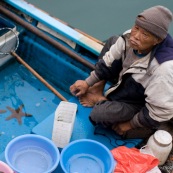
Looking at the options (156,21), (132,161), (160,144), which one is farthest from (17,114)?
(156,21)

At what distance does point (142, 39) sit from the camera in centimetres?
236

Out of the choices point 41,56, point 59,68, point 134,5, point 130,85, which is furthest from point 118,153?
point 134,5

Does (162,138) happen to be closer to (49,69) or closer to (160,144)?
(160,144)

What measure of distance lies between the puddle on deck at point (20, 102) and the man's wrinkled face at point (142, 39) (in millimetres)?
1536

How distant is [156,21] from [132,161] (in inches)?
41.2

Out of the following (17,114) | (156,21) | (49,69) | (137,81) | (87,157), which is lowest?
(17,114)

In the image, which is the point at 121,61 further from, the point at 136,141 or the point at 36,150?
the point at 36,150

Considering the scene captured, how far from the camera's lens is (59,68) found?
373cm

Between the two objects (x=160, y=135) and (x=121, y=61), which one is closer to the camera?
(x=160, y=135)

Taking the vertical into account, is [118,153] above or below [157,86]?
below

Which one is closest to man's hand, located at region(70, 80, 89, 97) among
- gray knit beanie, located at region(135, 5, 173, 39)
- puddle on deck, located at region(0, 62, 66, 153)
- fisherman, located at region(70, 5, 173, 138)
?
fisherman, located at region(70, 5, 173, 138)

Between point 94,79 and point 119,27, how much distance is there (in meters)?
3.23

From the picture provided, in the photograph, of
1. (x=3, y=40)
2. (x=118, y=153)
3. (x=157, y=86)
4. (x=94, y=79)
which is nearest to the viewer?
(x=157, y=86)

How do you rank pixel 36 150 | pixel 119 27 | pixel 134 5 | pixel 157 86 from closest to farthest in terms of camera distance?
1. pixel 36 150
2. pixel 157 86
3. pixel 119 27
4. pixel 134 5
